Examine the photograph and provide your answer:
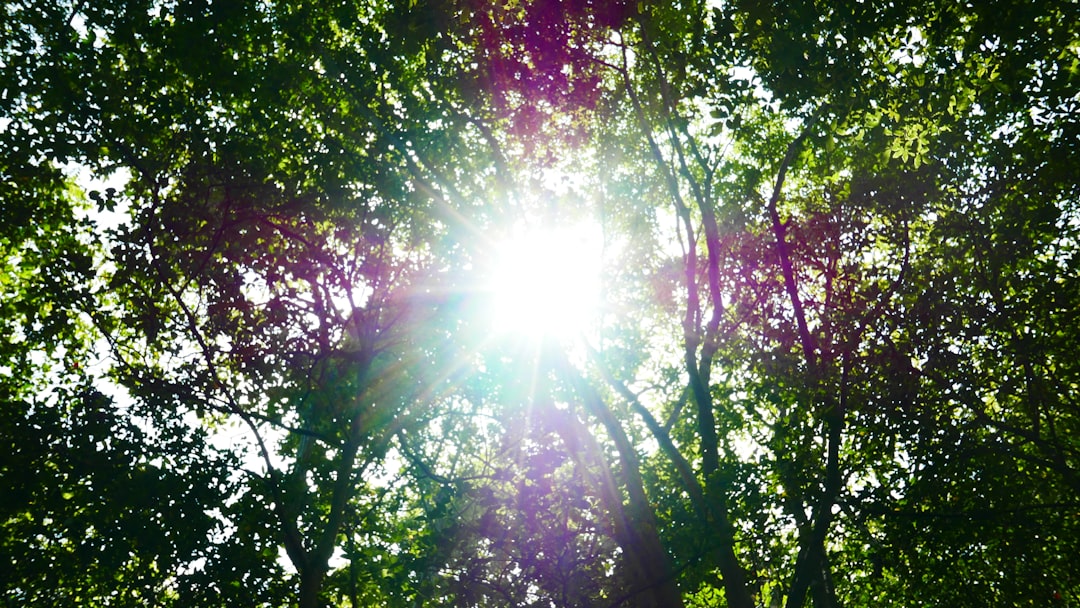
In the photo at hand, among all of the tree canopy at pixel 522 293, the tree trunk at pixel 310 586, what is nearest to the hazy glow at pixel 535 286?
the tree canopy at pixel 522 293

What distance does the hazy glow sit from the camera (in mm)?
11422

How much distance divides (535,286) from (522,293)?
1.07 feet

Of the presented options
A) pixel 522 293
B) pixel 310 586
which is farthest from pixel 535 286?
pixel 310 586

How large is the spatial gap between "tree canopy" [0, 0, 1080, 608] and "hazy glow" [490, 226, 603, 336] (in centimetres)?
8

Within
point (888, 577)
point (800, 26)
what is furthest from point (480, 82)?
point (888, 577)

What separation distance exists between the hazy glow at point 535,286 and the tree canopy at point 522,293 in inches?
3.0

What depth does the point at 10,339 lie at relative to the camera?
50.6 feet

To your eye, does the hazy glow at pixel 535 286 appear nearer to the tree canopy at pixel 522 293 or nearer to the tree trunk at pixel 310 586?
the tree canopy at pixel 522 293

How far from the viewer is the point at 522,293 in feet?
39.4

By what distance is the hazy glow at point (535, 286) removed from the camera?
1142cm

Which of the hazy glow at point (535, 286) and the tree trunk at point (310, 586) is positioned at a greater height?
the hazy glow at point (535, 286)

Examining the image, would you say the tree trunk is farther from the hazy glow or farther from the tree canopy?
the hazy glow

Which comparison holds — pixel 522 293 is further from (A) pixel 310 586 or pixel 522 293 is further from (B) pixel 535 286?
(A) pixel 310 586

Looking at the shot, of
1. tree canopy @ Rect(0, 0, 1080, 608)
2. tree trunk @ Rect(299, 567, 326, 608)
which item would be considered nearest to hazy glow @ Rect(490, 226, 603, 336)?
tree canopy @ Rect(0, 0, 1080, 608)
